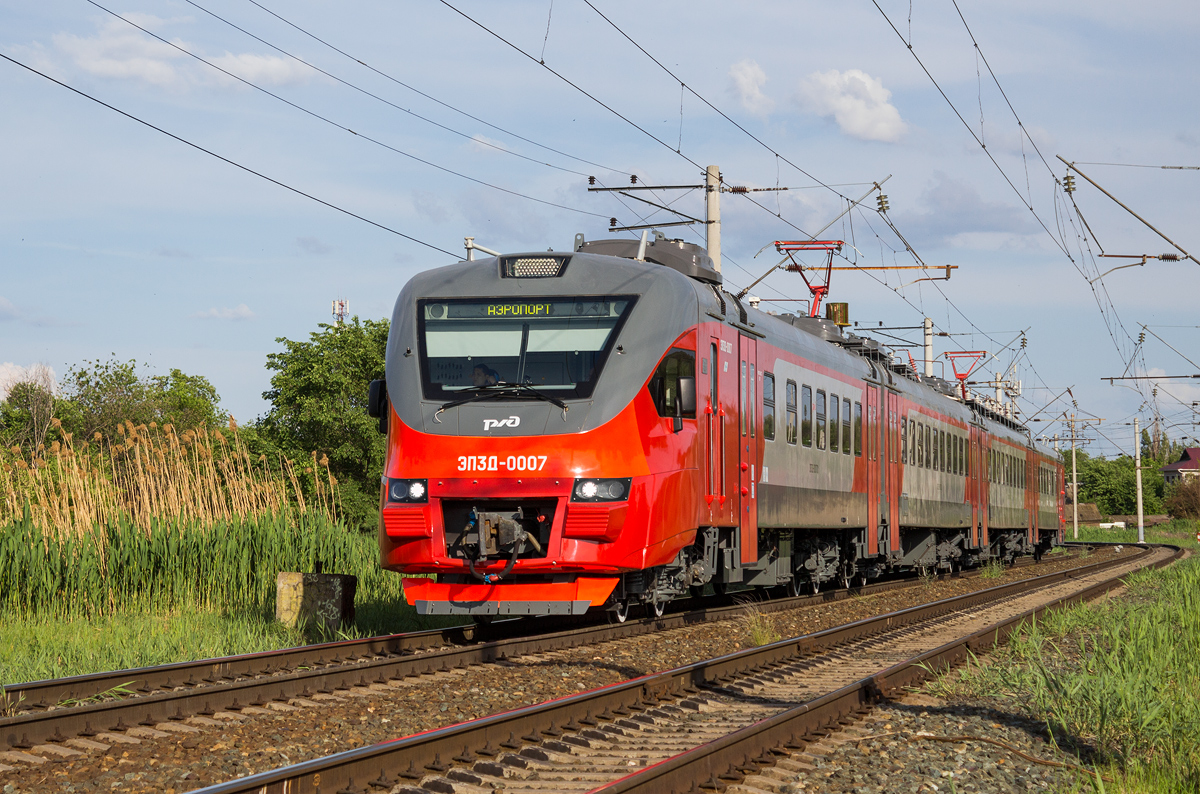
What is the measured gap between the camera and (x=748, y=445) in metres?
14.3

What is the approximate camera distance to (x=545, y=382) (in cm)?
1120

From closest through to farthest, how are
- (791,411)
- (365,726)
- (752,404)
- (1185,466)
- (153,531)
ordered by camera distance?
(365,726) < (153,531) < (752,404) < (791,411) < (1185,466)

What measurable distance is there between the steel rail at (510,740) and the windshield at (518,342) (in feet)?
9.64

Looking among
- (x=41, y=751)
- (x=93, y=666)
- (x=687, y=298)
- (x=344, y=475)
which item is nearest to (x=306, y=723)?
(x=41, y=751)

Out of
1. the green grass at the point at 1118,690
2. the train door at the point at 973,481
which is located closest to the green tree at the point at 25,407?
the train door at the point at 973,481

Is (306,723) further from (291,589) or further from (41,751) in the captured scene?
(291,589)

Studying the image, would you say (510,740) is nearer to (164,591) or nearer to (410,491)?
(410,491)

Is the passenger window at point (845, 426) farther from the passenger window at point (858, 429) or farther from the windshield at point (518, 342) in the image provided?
the windshield at point (518, 342)

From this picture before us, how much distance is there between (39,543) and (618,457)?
234 inches

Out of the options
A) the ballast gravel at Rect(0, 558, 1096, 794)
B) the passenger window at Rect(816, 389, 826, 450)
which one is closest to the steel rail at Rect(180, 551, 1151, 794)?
the ballast gravel at Rect(0, 558, 1096, 794)

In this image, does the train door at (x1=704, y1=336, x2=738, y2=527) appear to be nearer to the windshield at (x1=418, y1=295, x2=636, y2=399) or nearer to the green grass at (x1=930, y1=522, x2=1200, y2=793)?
the windshield at (x1=418, y1=295, x2=636, y2=399)

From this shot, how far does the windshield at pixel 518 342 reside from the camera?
36.8 ft

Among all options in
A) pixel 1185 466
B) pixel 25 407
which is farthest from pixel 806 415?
pixel 1185 466

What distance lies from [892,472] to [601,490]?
11662mm
